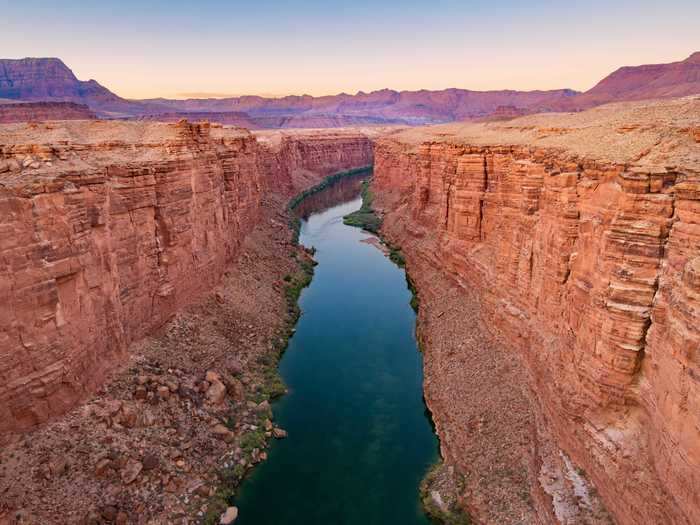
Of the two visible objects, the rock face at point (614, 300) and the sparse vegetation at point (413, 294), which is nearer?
the rock face at point (614, 300)

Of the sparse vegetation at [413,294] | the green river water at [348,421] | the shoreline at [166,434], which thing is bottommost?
the green river water at [348,421]

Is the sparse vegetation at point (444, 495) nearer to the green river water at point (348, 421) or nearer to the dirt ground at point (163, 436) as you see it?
the green river water at point (348, 421)

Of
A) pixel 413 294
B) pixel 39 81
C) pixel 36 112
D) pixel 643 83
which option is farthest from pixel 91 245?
pixel 39 81

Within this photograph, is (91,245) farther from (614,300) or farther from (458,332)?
(458,332)

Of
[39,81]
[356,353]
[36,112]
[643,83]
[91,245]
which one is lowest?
[356,353]

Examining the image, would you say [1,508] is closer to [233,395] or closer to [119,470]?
[119,470]

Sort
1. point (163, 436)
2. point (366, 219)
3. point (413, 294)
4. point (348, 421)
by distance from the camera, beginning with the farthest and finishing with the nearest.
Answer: point (366, 219) → point (413, 294) → point (348, 421) → point (163, 436)

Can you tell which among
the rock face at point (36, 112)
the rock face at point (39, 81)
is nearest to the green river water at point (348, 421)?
the rock face at point (36, 112)
